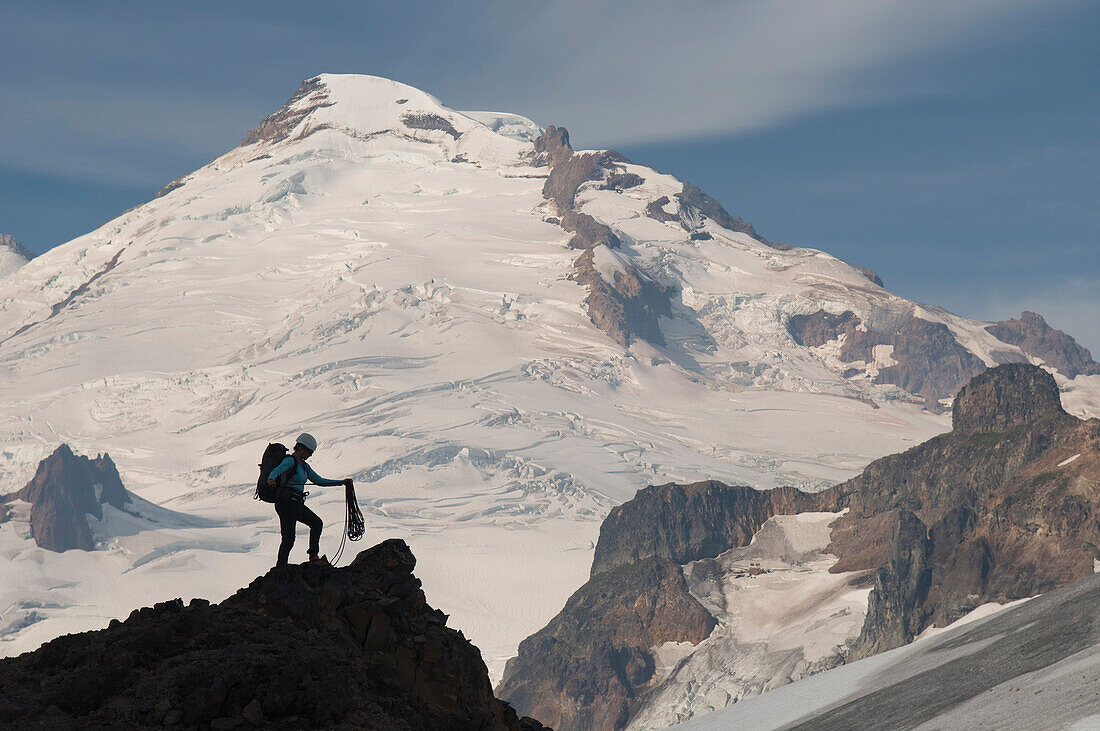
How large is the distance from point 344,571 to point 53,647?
4700 millimetres

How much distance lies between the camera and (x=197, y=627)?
18.1m

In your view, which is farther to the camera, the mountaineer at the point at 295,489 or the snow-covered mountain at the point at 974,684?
the mountaineer at the point at 295,489

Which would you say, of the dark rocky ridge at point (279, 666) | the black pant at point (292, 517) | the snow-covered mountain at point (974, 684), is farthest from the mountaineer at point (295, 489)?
the snow-covered mountain at point (974, 684)

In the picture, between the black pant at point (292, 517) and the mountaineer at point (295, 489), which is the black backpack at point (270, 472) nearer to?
the mountaineer at point (295, 489)

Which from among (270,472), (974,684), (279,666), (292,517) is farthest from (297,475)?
(974,684)

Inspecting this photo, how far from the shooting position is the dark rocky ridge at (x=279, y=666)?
15.9 metres

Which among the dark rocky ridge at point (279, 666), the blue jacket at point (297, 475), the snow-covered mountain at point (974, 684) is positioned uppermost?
the blue jacket at point (297, 475)

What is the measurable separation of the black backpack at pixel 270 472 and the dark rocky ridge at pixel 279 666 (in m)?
1.45

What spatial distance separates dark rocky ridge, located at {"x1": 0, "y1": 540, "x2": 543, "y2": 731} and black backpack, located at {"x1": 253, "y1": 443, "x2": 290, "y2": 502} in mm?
1454

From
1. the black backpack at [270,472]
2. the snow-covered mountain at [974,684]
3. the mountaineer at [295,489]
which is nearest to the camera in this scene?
the snow-covered mountain at [974,684]

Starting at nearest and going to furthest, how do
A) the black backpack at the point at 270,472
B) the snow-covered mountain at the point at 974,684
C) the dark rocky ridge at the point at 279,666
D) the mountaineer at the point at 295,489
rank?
the dark rocky ridge at the point at 279,666, the snow-covered mountain at the point at 974,684, the black backpack at the point at 270,472, the mountaineer at the point at 295,489

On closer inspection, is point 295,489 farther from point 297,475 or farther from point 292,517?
point 292,517

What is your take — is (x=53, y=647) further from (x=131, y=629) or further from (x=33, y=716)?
(x=33, y=716)

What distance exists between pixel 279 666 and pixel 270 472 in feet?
17.0
